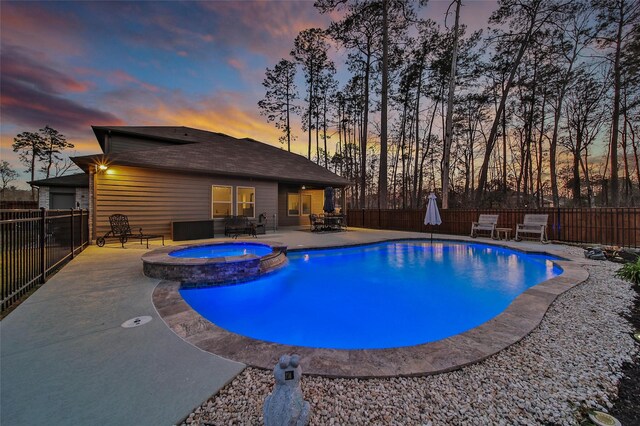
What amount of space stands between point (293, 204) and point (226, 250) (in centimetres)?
781

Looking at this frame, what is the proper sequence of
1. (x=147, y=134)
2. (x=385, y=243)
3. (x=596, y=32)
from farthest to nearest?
A: (x=596, y=32), (x=147, y=134), (x=385, y=243)

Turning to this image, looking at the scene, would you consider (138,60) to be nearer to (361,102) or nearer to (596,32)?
(361,102)

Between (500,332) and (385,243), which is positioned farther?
(385,243)

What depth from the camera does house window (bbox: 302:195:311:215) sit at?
15.2 metres

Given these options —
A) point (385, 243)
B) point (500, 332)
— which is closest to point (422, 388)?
point (500, 332)

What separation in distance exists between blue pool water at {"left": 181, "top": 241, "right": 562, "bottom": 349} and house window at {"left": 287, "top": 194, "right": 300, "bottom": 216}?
727 centimetres

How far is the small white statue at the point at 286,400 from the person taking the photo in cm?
126

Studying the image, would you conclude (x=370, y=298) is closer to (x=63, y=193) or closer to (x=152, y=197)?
(x=152, y=197)

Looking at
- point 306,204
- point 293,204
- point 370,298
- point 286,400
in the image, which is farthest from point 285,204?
point 286,400

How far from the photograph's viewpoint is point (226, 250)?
7.35 meters

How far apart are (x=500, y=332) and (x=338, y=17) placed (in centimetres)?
1747

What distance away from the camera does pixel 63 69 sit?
9.16 meters

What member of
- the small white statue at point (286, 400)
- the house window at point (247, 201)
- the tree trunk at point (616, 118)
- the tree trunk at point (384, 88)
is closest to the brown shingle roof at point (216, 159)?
the house window at point (247, 201)

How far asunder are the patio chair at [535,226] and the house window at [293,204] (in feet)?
34.0
